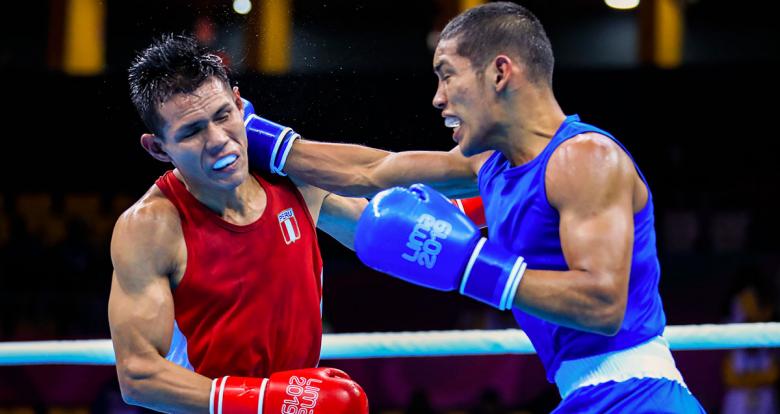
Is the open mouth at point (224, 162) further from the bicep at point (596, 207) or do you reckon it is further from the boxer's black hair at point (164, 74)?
the bicep at point (596, 207)

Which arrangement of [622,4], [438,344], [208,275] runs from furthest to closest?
[622,4] < [438,344] < [208,275]

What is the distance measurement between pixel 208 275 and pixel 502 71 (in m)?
0.86

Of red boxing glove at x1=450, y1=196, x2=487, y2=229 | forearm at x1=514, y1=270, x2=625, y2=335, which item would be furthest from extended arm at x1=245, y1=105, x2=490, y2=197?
forearm at x1=514, y1=270, x2=625, y2=335

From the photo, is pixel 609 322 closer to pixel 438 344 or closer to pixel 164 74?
pixel 438 344

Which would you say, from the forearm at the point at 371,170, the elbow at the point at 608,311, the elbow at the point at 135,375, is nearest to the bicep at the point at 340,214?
the forearm at the point at 371,170

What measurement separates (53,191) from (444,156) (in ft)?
18.1

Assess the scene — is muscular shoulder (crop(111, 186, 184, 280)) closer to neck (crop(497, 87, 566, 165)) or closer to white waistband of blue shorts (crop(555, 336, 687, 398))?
neck (crop(497, 87, 566, 165))

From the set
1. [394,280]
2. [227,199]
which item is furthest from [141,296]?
[394,280]

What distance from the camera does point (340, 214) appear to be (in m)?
2.65

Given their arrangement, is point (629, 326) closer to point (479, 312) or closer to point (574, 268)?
point (574, 268)

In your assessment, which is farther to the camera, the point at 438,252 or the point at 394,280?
the point at 394,280

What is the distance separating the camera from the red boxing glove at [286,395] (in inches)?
82.5

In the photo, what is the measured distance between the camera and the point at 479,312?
6152 mm

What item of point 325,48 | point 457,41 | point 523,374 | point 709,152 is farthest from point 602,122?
point 457,41
